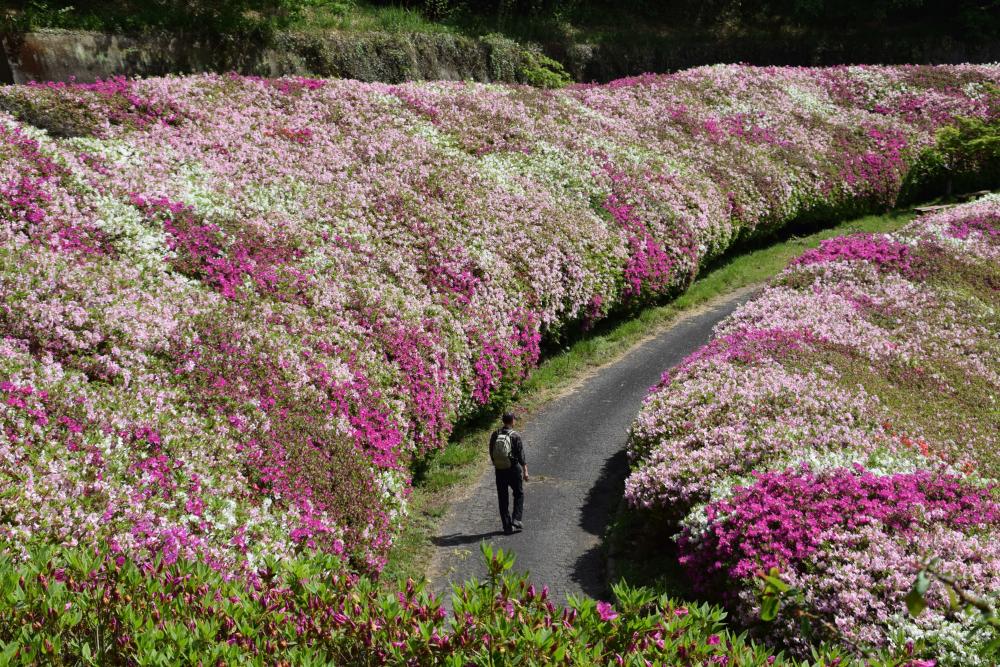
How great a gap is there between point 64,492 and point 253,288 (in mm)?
6222

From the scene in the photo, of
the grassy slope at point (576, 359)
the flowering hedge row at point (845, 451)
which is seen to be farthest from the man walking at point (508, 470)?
the flowering hedge row at point (845, 451)

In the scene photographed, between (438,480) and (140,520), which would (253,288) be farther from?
(140,520)

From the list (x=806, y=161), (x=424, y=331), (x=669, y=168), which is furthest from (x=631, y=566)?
(x=806, y=161)

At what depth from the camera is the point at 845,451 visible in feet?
41.0

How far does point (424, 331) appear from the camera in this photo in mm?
16266

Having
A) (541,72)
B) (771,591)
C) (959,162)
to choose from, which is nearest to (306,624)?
(771,591)

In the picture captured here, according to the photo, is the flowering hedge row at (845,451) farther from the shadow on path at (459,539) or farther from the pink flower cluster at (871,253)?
the shadow on path at (459,539)

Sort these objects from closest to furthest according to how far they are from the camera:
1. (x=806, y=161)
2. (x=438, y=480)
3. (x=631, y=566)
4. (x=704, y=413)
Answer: (x=631, y=566) < (x=704, y=413) < (x=438, y=480) < (x=806, y=161)

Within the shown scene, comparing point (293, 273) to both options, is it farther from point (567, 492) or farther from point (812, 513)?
point (812, 513)

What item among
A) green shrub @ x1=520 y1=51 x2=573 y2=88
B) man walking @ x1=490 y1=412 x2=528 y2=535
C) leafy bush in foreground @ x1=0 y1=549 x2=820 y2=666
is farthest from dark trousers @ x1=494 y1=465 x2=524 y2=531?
green shrub @ x1=520 y1=51 x2=573 y2=88

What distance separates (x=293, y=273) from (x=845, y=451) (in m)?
9.77

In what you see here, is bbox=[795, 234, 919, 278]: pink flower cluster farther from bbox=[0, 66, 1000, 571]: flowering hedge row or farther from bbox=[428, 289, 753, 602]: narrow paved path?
bbox=[428, 289, 753, 602]: narrow paved path

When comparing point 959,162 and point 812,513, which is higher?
point 959,162

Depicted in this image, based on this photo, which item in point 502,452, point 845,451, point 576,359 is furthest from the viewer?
point 576,359
